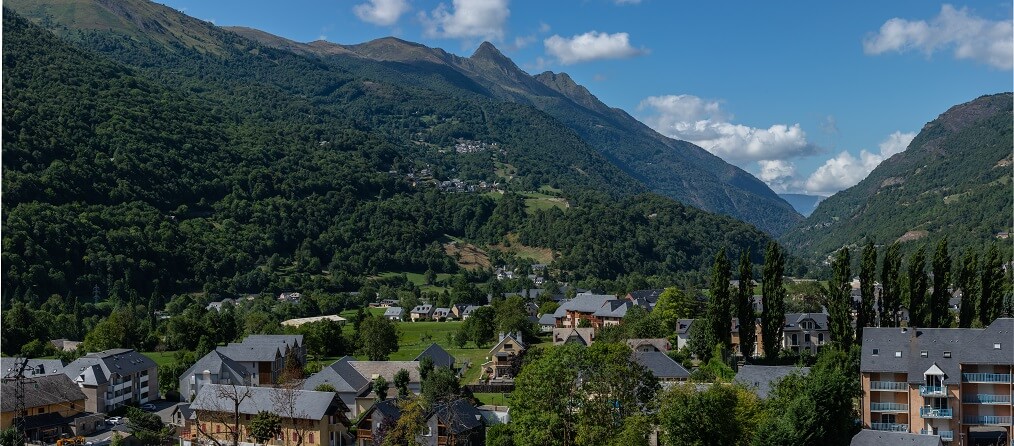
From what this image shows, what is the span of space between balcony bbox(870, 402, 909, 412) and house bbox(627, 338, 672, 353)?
908 inches

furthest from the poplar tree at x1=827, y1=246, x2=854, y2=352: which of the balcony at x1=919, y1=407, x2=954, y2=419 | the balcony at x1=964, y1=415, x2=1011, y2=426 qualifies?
the balcony at x1=964, y1=415, x2=1011, y2=426

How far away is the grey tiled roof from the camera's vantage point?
1452 inches

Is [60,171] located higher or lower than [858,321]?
higher

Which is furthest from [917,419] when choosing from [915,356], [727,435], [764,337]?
[764,337]

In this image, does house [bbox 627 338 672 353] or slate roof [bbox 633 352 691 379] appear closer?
slate roof [bbox 633 352 691 379]

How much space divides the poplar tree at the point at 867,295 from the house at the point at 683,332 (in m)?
16.3

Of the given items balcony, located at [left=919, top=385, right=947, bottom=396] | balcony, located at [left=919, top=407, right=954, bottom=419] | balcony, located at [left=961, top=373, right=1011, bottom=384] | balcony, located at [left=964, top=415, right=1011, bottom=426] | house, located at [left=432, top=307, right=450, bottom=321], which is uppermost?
balcony, located at [left=961, top=373, right=1011, bottom=384]

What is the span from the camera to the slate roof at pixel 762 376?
49.3 m

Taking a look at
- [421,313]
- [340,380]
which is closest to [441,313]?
[421,313]

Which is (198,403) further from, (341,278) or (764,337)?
(341,278)

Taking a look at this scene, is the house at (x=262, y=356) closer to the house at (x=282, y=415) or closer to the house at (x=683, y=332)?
the house at (x=282, y=415)

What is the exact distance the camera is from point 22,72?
189375 mm

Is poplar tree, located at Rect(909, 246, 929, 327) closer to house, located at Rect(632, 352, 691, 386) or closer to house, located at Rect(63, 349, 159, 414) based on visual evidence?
house, located at Rect(632, 352, 691, 386)

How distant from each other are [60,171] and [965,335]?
143 meters
